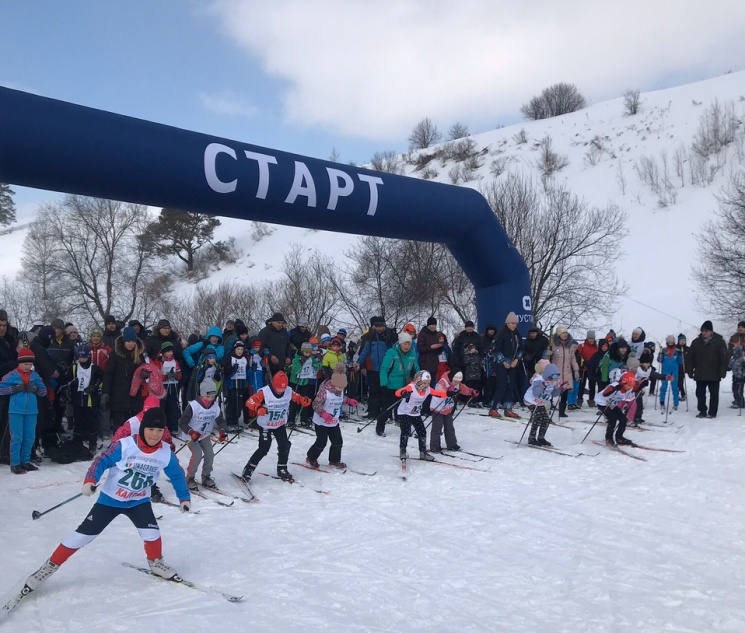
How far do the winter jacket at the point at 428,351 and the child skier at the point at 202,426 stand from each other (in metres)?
4.56

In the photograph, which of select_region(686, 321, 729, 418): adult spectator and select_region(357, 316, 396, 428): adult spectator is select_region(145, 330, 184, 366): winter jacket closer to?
select_region(357, 316, 396, 428): adult spectator

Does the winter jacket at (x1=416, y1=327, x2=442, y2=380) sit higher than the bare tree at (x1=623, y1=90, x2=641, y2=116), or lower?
lower

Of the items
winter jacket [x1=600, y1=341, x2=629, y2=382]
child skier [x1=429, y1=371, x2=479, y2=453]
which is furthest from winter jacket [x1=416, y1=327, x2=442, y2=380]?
winter jacket [x1=600, y1=341, x2=629, y2=382]

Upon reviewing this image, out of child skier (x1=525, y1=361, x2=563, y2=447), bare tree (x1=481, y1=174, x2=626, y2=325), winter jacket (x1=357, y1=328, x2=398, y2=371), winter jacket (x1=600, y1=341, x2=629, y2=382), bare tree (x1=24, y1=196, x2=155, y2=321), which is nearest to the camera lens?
child skier (x1=525, y1=361, x2=563, y2=447)

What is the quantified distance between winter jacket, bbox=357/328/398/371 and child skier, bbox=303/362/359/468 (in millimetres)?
2813

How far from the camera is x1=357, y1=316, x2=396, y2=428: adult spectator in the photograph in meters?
10.9

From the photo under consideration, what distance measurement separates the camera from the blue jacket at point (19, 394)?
Result: 7368 mm

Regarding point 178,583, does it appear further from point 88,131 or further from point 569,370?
point 569,370

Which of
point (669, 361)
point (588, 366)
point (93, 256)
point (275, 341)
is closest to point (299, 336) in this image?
point (275, 341)

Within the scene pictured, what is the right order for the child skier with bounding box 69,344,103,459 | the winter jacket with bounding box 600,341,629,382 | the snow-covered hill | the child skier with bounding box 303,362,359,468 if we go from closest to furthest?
the child skier with bounding box 303,362,359,468, the child skier with bounding box 69,344,103,459, the winter jacket with bounding box 600,341,629,382, the snow-covered hill

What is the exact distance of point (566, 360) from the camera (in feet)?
38.1

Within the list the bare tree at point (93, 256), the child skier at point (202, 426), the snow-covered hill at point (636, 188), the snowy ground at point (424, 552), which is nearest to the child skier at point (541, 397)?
the snowy ground at point (424, 552)

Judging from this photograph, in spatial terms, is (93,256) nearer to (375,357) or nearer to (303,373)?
(303,373)

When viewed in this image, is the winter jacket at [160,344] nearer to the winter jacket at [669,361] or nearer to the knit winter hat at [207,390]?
the knit winter hat at [207,390]
